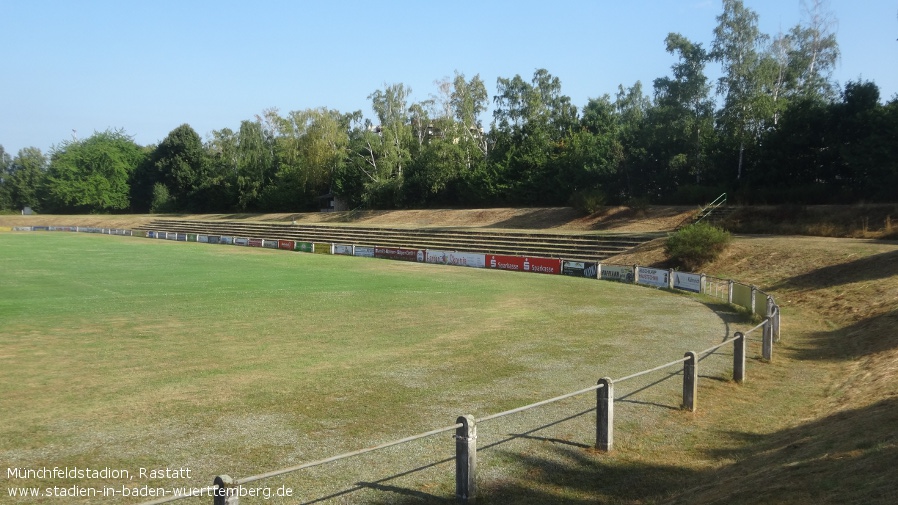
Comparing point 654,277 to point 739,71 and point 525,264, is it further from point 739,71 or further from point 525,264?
point 739,71

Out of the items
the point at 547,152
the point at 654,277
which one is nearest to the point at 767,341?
the point at 654,277

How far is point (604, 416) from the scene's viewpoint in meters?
8.88

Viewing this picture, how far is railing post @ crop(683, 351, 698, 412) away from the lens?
10789mm

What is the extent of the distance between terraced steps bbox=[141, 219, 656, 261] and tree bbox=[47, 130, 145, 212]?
133 ft

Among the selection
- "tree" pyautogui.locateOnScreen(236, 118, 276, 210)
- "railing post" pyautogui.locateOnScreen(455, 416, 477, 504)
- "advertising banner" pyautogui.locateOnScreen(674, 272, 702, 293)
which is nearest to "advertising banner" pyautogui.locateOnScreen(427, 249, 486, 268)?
"advertising banner" pyautogui.locateOnScreen(674, 272, 702, 293)

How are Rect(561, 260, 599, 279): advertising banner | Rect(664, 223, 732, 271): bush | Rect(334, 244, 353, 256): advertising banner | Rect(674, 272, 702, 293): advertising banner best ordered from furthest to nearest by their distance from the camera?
Rect(334, 244, 353, 256): advertising banner, Rect(561, 260, 599, 279): advertising banner, Rect(664, 223, 732, 271): bush, Rect(674, 272, 702, 293): advertising banner

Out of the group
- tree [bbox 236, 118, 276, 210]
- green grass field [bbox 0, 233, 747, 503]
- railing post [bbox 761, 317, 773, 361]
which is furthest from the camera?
tree [bbox 236, 118, 276, 210]

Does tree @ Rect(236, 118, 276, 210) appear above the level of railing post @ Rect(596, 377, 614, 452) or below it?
above

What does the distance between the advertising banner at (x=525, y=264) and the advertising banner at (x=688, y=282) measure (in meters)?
8.92

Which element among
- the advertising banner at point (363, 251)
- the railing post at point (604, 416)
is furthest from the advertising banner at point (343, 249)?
the railing post at point (604, 416)

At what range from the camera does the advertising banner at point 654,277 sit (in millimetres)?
31438

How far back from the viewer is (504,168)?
7025cm

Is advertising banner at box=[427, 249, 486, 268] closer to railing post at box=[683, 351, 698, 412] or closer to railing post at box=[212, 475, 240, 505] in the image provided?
railing post at box=[683, 351, 698, 412]

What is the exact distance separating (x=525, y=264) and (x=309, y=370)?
27.7 meters
